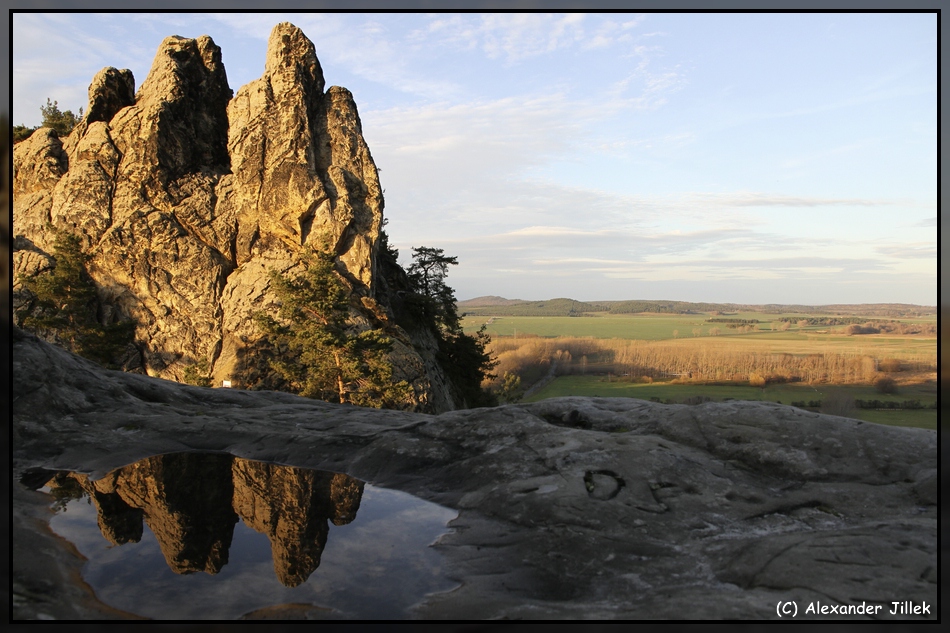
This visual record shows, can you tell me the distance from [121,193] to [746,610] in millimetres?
52736

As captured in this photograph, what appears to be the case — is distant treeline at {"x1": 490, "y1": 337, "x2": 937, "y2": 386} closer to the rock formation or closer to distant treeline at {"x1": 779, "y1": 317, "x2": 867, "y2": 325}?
distant treeline at {"x1": 779, "y1": 317, "x2": 867, "y2": 325}

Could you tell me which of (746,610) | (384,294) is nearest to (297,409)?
(746,610)

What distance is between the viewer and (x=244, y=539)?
256 inches

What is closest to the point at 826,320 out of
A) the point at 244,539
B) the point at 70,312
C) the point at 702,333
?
the point at 702,333

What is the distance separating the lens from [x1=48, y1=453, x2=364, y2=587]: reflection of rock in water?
20.2ft

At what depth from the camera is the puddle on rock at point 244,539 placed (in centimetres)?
514

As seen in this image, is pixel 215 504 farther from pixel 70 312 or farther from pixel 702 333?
pixel 702 333

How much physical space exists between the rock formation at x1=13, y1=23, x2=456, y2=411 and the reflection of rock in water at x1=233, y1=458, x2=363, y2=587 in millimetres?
34376

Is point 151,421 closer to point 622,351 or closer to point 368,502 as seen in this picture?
point 368,502

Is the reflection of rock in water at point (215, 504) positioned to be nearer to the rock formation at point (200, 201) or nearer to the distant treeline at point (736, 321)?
the rock formation at point (200, 201)

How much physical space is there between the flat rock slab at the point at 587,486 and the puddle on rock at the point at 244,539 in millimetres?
263

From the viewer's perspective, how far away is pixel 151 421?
10.0 meters

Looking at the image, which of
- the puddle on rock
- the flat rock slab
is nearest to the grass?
the flat rock slab

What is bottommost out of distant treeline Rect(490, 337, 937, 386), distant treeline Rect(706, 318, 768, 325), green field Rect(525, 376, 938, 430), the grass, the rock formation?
green field Rect(525, 376, 938, 430)
